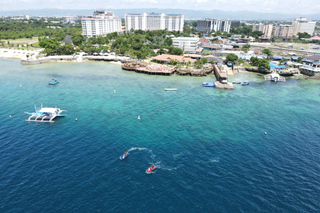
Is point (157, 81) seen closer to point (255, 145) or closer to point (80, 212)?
point (255, 145)

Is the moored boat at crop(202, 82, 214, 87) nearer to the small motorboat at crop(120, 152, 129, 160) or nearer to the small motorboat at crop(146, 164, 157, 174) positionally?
the small motorboat at crop(120, 152, 129, 160)

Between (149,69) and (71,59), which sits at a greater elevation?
(71,59)

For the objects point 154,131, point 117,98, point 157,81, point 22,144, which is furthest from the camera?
point 157,81

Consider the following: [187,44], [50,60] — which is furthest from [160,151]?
[187,44]

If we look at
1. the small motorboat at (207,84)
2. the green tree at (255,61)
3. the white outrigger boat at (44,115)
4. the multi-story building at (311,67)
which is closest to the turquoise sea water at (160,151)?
the white outrigger boat at (44,115)

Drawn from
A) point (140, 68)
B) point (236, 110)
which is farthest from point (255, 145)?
point (140, 68)

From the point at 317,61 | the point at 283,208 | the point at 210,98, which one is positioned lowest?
the point at 283,208

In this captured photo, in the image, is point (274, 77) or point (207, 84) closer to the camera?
point (207, 84)

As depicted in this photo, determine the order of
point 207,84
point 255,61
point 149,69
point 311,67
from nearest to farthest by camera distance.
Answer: point 207,84 < point 149,69 < point 311,67 < point 255,61

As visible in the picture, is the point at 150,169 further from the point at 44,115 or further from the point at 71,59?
the point at 71,59
